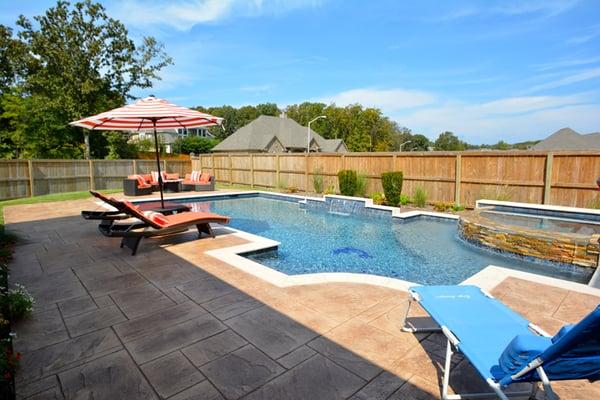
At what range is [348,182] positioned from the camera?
13.0 m

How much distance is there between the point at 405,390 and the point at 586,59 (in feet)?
64.2

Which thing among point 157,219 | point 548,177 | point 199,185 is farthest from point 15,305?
point 199,185

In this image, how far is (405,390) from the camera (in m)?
2.36

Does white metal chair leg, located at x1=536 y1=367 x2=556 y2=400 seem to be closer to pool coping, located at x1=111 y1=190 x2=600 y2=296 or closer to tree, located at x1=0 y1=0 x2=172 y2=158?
pool coping, located at x1=111 y1=190 x2=600 y2=296

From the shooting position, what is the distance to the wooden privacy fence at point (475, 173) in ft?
28.9

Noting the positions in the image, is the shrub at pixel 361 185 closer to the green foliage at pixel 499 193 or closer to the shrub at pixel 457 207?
the shrub at pixel 457 207

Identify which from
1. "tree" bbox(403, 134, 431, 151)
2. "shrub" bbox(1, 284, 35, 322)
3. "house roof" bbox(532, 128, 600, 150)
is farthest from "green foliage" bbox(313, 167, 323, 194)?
"tree" bbox(403, 134, 431, 151)

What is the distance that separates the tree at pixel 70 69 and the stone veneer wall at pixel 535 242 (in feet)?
78.2

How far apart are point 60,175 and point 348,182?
13.6 metres

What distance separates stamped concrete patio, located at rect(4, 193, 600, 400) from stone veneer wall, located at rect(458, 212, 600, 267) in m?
2.40

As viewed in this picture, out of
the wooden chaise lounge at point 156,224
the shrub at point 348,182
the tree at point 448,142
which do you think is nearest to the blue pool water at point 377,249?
the wooden chaise lounge at point 156,224

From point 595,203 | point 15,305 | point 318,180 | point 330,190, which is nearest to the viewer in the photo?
point 15,305

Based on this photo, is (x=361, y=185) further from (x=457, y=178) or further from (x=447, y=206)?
(x=457, y=178)

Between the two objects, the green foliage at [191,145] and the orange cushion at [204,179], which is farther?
the green foliage at [191,145]
